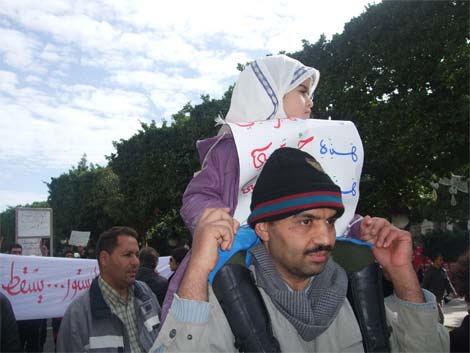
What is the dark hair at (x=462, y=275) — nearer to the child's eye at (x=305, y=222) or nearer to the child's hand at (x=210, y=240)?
the child's eye at (x=305, y=222)

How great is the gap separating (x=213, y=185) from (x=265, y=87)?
2.16 ft

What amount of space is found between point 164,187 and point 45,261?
2367 centimetres

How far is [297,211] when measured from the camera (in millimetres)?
1949

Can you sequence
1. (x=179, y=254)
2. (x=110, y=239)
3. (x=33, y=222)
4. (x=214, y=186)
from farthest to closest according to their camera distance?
(x=33, y=222)
(x=179, y=254)
(x=110, y=239)
(x=214, y=186)

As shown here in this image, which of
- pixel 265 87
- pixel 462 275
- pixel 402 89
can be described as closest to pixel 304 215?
pixel 265 87

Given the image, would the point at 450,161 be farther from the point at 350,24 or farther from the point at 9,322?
the point at 9,322

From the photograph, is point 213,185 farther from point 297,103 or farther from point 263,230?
point 297,103

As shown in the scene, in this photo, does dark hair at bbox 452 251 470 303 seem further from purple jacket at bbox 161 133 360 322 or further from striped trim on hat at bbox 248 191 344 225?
striped trim on hat at bbox 248 191 344 225

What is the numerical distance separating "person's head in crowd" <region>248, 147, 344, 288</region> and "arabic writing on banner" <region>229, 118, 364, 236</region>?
Answer: 1.46ft

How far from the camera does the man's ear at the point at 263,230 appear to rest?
2100 millimetres

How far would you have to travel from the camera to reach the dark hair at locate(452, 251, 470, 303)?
4117 mm

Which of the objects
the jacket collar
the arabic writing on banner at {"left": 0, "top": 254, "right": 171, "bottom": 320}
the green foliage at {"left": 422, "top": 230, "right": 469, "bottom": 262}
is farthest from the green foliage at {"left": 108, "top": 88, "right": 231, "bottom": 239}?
the jacket collar

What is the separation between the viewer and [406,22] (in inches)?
682

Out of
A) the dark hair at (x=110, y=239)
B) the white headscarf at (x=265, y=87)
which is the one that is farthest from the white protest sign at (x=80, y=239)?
the white headscarf at (x=265, y=87)
